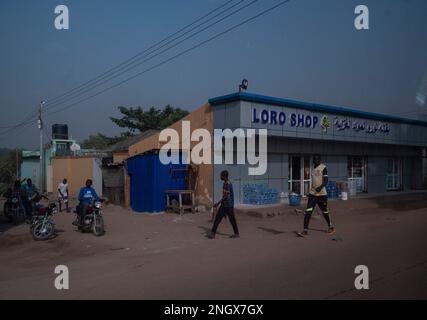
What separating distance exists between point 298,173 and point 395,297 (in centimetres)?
1363

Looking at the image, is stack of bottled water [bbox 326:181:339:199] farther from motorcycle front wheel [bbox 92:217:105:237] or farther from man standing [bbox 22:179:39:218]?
man standing [bbox 22:179:39:218]

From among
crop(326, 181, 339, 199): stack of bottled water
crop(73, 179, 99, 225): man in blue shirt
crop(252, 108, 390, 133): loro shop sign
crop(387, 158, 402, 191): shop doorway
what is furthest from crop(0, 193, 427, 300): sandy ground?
crop(387, 158, 402, 191): shop doorway

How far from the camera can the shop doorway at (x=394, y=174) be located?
2509cm

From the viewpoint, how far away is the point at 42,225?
11055 millimetres

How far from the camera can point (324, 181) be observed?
9.84 metres

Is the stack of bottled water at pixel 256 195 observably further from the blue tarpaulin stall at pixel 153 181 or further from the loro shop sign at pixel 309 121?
the blue tarpaulin stall at pixel 153 181

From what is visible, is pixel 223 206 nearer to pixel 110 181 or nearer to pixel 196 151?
pixel 196 151

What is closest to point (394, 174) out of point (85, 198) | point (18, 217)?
point (85, 198)

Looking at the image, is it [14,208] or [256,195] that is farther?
[256,195]

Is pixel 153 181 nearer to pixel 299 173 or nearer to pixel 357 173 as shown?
pixel 299 173

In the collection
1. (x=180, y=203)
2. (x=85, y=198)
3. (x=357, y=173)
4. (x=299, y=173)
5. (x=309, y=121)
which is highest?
(x=309, y=121)

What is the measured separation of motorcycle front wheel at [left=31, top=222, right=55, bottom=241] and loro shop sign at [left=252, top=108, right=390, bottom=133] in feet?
26.7

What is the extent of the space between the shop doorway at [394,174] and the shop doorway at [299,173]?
877cm

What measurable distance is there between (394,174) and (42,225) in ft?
72.7
